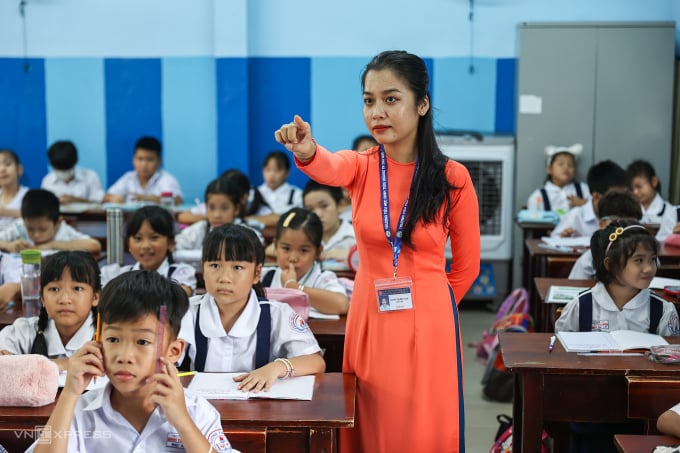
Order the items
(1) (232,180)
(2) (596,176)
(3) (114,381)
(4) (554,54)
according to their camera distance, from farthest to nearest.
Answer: (4) (554,54) < (2) (596,176) < (1) (232,180) < (3) (114,381)

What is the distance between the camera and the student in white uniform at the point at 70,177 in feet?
20.5

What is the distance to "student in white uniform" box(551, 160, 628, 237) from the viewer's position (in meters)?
5.01

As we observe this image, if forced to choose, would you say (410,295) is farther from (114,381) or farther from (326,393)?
(114,381)

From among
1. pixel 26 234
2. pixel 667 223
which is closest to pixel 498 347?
pixel 667 223

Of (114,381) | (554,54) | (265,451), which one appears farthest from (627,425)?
(554,54)

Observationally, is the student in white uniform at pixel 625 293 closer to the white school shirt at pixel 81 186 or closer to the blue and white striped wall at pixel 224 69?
the blue and white striped wall at pixel 224 69

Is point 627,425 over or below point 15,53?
below

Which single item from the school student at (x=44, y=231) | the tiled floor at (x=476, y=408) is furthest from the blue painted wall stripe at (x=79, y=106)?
the tiled floor at (x=476, y=408)

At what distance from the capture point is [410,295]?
2.17 m

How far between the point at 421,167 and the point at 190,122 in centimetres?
465

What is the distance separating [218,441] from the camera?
5.81 ft

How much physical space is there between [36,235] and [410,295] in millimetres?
2817

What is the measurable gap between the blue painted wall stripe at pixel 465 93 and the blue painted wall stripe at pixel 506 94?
4cm

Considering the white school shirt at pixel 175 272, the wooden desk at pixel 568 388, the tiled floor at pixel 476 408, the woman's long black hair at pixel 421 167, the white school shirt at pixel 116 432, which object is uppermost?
the woman's long black hair at pixel 421 167
